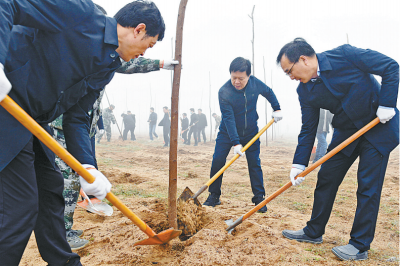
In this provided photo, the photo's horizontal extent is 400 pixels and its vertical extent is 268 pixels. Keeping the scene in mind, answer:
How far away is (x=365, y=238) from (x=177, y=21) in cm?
251

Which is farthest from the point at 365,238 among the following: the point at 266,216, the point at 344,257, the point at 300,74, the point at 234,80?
the point at 234,80

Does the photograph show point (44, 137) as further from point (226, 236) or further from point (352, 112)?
point (352, 112)

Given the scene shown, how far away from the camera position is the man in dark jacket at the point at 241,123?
3.56 metres

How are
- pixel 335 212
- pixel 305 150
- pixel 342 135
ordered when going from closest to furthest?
1. pixel 342 135
2. pixel 305 150
3. pixel 335 212

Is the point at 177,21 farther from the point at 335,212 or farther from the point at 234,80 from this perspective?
the point at 335,212

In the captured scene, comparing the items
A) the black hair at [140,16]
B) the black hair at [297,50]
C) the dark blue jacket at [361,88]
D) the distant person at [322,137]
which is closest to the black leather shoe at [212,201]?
the dark blue jacket at [361,88]

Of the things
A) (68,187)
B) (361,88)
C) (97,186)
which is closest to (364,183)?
(361,88)

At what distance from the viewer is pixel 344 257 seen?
2.15 meters

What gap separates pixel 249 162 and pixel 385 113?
185 centimetres

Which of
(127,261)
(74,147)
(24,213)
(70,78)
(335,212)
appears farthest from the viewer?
(335,212)

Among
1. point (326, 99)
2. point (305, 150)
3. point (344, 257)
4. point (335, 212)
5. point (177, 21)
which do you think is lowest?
point (335, 212)

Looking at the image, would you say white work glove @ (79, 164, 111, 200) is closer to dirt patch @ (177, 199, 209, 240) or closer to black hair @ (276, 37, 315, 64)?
dirt patch @ (177, 199, 209, 240)

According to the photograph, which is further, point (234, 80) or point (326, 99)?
point (234, 80)

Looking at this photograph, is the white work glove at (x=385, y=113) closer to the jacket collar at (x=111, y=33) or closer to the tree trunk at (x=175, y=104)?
the tree trunk at (x=175, y=104)
